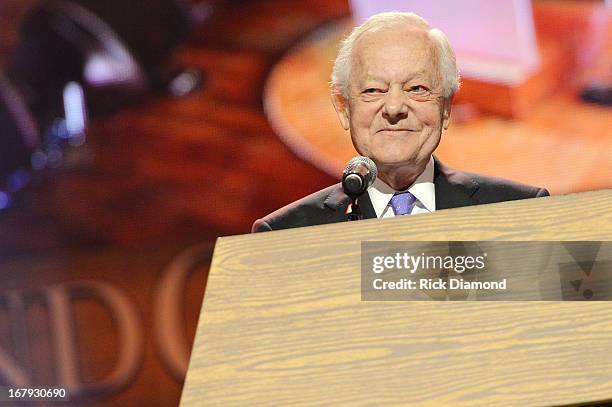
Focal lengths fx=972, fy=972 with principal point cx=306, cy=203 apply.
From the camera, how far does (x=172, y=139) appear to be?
3.66m

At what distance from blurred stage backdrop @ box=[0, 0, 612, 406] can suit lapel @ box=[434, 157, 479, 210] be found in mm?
1500

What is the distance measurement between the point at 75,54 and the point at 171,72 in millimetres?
386

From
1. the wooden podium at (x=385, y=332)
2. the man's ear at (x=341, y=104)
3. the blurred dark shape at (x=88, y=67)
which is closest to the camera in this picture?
the wooden podium at (x=385, y=332)

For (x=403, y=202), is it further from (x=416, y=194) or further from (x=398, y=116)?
(x=398, y=116)

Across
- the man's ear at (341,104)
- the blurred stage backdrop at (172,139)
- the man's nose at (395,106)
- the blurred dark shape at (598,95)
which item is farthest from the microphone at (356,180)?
the blurred dark shape at (598,95)

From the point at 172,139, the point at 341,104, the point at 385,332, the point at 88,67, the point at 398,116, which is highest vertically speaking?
the point at 88,67

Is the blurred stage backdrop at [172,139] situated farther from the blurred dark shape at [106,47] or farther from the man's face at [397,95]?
the man's face at [397,95]

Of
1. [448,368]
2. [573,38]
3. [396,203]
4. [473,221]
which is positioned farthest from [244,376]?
[573,38]

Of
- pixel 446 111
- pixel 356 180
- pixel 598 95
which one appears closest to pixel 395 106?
pixel 446 111

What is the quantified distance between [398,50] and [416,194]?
0.29m

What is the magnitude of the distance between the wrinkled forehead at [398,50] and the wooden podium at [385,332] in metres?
0.60

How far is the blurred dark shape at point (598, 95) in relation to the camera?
3.45 meters

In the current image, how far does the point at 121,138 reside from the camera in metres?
3.68

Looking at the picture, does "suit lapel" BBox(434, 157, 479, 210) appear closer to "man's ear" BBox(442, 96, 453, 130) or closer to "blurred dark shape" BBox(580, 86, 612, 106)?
"man's ear" BBox(442, 96, 453, 130)
